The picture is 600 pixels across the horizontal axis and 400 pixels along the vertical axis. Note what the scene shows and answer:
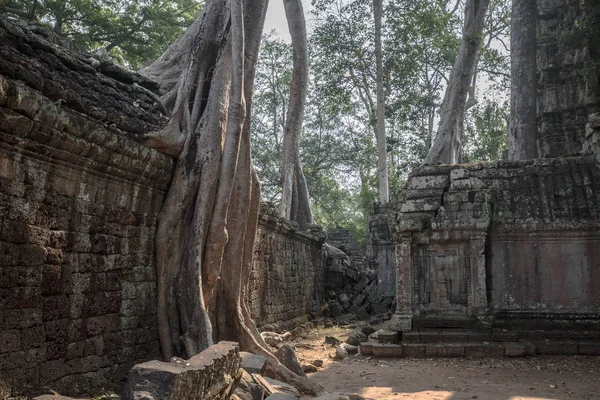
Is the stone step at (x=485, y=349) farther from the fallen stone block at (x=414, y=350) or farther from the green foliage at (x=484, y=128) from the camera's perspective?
the green foliage at (x=484, y=128)

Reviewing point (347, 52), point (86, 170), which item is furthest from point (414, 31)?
point (86, 170)

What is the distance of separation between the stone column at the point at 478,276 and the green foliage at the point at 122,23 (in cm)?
940

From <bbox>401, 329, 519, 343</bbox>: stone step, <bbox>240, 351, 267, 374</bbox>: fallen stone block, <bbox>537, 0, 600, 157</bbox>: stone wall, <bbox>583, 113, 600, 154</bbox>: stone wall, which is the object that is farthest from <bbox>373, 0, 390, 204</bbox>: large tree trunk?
<bbox>240, 351, 267, 374</bbox>: fallen stone block

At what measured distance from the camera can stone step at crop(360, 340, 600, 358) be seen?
7.38 metres

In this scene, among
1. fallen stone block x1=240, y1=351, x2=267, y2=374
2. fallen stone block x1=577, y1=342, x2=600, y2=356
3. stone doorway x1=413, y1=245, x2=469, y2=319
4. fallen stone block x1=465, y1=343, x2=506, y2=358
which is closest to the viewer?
fallen stone block x1=240, y1=351, x2=267, y2=374

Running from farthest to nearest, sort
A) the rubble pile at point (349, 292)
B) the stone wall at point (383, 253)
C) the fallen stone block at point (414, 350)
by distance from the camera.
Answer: the stone wall at point (383, 253), the rubble pile at point (349, 292), the fallen stone block at point (414, 350)

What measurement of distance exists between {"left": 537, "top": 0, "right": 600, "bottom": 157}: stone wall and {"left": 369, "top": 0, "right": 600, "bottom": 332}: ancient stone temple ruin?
3615mm

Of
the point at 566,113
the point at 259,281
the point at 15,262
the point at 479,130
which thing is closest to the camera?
the point at 15,262

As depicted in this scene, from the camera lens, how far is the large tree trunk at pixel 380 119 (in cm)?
1702

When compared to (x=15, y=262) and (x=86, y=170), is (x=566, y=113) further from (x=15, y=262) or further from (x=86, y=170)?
(x=15, y=262)

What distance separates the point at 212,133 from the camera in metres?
5.56

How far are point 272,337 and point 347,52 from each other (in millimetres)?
12754

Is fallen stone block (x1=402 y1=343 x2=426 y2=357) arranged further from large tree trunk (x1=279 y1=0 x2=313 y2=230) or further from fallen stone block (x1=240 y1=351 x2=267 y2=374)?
large tree trunk (x1=279 y1=0 x2=313 y2=230)

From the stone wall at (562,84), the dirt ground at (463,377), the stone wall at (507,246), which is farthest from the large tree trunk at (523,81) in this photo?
the dirt ground at (463,377)
